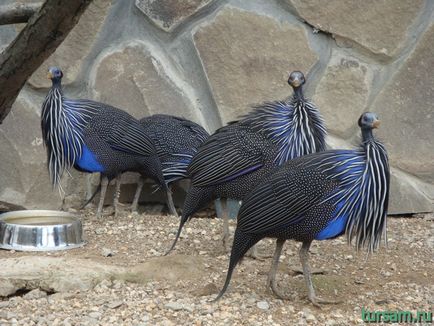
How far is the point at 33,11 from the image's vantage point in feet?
9.53

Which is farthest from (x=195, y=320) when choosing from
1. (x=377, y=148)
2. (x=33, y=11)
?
(x=33, y=11)

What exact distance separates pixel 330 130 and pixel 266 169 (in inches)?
38.3

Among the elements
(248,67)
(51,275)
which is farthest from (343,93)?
(51,275)

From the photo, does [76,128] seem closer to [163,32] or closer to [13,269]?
[163,32]

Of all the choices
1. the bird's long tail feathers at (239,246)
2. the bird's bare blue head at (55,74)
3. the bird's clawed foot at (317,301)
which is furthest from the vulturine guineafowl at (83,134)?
the bird's clawed foot at (317,301)

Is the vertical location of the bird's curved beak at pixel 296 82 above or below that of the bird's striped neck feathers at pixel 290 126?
above

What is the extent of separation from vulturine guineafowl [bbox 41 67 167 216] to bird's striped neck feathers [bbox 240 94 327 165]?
75 cm

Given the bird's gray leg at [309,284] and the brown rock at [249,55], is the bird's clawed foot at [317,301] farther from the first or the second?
the brown rock at [249,55]

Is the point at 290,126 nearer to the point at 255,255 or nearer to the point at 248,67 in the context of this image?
the point at 255,255

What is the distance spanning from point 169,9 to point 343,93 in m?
1.02

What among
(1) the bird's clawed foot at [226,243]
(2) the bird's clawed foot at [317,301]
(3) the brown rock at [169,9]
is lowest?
(2) the bird's clawed foot at [317,301]

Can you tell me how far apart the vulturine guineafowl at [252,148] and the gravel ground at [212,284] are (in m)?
0.27

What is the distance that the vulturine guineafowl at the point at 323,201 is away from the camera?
300cm

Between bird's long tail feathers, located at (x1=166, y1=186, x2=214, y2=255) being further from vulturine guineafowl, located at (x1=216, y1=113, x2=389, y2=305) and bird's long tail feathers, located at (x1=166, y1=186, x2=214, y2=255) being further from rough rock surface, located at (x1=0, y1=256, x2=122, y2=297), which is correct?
vulturine guineafowl, located at (x1=216, y1=113, x2=389, y2=305)
